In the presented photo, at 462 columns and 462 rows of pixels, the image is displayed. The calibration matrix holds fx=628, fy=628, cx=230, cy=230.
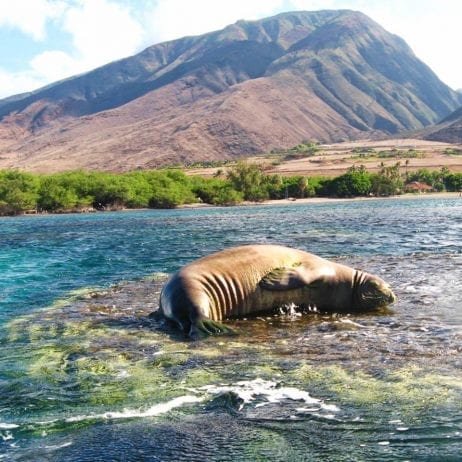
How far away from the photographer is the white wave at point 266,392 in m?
7.65

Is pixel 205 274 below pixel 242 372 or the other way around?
the other way around

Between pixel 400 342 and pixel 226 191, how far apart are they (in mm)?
106844

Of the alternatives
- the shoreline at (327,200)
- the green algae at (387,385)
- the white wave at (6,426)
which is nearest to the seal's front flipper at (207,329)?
the green algae at (387,385)

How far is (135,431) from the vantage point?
22.3 ft

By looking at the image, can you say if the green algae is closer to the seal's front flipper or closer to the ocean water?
the ocean water

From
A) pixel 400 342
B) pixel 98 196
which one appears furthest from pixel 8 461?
pixel 98 196

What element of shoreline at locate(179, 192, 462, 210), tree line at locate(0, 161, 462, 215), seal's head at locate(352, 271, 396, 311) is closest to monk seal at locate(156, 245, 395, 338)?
seal's head at locate(352, 271, 396, 311)

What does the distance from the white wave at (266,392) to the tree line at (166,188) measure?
328ft

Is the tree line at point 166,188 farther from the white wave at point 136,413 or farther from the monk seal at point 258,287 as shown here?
the white wave at point 136,413

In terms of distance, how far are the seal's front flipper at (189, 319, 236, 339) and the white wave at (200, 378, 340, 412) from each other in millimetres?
2940

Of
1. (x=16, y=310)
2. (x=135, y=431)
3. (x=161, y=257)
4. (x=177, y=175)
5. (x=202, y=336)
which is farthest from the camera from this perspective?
(x=177, y=175)

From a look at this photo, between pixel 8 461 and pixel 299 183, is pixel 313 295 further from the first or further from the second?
pixel 299 183

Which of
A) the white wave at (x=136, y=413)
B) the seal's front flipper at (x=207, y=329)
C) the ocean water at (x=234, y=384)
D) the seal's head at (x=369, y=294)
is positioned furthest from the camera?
the seal's head at (x=369, y=294)

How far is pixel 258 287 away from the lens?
13023 millimetres
